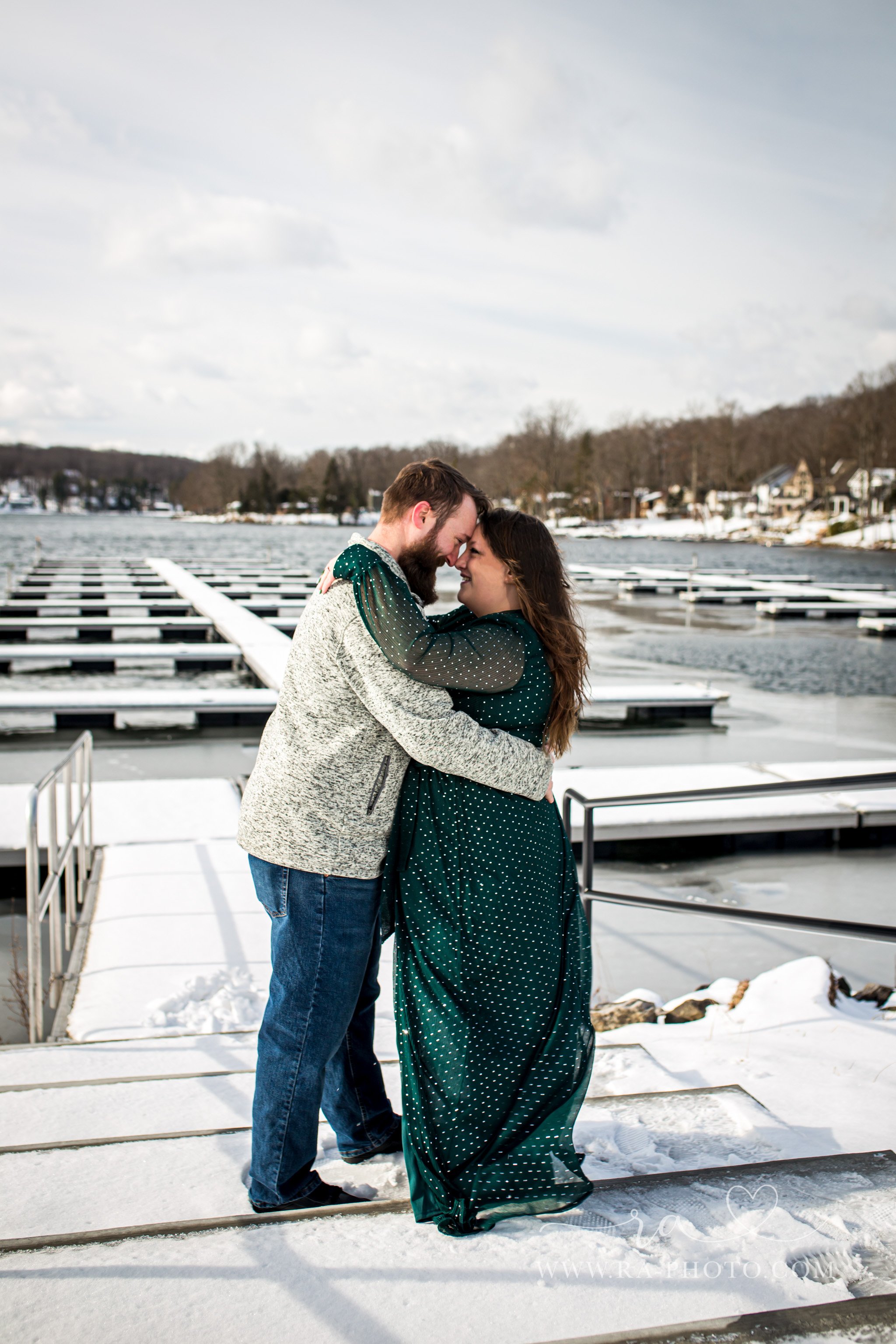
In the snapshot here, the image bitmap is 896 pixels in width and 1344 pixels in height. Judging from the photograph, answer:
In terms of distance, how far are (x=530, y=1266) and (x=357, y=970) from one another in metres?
0.59

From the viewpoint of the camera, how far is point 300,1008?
1.91m

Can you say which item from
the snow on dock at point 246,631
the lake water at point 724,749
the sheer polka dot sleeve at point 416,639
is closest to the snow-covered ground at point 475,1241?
the sheer polka dot sleeve at point 416,639

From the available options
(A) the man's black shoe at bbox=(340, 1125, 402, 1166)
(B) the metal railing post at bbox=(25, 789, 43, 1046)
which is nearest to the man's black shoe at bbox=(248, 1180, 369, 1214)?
(A) the man's black shoe at bbox=(340, 1125, 402, 1166)

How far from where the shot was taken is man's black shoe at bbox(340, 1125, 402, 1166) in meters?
2.15

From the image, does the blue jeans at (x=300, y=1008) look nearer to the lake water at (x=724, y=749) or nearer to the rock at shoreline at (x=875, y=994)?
the lake water at (x=724, y=749)

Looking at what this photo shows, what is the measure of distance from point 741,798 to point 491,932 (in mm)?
1528

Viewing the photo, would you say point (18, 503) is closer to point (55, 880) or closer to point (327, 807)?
point (55, 880)

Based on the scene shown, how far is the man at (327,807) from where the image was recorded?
185 cm

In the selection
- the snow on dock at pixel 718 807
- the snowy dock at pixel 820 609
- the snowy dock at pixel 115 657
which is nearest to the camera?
the snow on dock at pixel 718 807

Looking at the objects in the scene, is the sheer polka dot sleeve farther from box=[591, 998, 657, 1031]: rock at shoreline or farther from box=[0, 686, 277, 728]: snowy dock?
box=[0, 686, 277, 728]: snowy dock

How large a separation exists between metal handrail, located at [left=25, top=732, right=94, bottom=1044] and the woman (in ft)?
7.10

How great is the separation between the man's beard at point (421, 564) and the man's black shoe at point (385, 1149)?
1.16 meters

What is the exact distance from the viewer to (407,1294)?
159 centimetres

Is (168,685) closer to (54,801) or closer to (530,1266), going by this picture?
(54,801)
